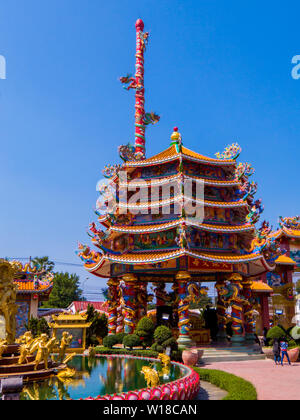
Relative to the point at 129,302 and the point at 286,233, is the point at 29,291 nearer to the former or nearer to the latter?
the point at 129,302

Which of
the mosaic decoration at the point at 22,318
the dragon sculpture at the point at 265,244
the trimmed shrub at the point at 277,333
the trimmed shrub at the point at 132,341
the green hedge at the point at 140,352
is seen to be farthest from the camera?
the mosaic decoration at the point at 22,318

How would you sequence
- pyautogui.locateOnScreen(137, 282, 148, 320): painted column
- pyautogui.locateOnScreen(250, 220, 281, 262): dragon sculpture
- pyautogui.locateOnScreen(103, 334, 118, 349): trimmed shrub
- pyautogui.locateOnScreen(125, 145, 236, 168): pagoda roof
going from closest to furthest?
1. pyautogui.locateOnScreen(103, 334, 118, 349): trimmed shrub
2. pyautogui.locateOnScreen(250, 220, 281, 262): dragon sculpture
3. pyautogui.locateOnScreen(125, 145, 236, 168): pagoda roof
4. pyautogui.locateOnScreen(137, 282, 148, 320): painted column

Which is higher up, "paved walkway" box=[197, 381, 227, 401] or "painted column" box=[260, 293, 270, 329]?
"painted column" box=[260, 293, 270, 329]

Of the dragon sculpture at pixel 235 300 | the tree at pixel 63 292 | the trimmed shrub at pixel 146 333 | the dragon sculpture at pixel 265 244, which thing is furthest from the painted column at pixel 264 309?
the tree at pixel 63 292

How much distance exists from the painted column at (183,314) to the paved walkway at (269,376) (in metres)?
2.00

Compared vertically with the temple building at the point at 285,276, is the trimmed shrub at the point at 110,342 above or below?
below

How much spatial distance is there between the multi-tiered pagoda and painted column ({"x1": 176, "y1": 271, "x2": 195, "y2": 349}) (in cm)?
5

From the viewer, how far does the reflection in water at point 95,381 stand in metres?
9.45

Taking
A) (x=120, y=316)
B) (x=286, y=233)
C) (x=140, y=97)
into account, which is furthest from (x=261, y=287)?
(x=140, y=97)

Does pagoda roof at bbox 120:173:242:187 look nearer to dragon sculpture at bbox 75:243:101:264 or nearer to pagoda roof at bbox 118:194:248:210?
pagoda roof at bbox 118:194:248:210

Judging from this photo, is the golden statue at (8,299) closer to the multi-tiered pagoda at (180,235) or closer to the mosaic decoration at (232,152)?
the multi-tiered pagoda at (180,235)

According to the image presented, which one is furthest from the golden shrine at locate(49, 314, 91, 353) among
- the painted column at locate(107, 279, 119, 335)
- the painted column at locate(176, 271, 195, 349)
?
the painted column at locate(176, 271, 195, 349)

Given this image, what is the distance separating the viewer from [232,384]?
36.1 feet

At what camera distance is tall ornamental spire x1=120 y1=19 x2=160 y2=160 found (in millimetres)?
27672
